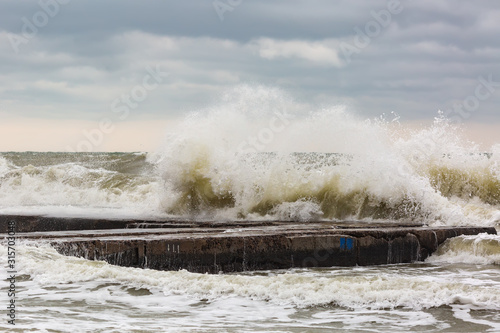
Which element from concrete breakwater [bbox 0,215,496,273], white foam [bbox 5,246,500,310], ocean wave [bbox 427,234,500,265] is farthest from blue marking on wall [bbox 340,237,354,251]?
white foam [bbox 5,246,500,310]

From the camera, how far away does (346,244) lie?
800 cm

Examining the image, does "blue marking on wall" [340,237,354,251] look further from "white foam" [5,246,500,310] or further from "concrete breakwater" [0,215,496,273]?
"white foam" [5,246,500,310]

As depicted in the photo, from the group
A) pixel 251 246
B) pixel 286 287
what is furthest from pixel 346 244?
pixel 286 287

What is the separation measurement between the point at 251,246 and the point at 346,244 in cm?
118

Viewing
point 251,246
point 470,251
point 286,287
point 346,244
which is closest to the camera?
point 286,287

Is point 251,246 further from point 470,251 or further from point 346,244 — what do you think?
point 470,251

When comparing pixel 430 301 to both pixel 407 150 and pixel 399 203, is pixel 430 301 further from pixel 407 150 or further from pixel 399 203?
pixel 407 150

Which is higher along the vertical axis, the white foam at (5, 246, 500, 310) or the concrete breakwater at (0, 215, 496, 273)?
the concrete breakwater at (0, 215, 496, 273)

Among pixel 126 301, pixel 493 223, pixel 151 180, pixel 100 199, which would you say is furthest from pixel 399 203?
pixel 151 180

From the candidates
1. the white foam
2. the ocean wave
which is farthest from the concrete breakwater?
the white foam

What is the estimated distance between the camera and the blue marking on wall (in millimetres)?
7971

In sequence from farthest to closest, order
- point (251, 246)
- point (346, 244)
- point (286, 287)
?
point (346, 244)
point (251, 246)
point (286, 287)

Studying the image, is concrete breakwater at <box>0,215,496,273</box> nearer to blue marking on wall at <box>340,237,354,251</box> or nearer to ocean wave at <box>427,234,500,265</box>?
blue marking on wall at <box>340,237,354,251</box>

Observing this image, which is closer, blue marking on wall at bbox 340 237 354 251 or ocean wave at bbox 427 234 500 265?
blue marking on wall at bbox 340 237 354 251
